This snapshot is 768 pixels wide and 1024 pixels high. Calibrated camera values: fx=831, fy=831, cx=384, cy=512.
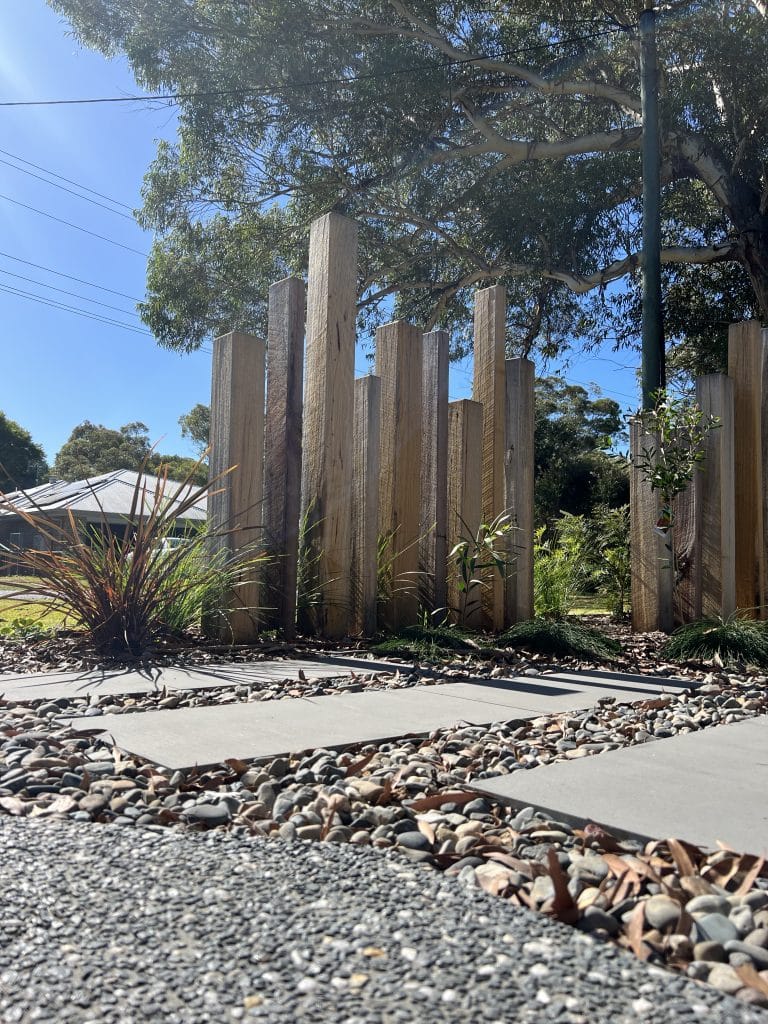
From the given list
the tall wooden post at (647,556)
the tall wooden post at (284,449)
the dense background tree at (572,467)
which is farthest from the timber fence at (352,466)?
the dense background tree at (572,467)

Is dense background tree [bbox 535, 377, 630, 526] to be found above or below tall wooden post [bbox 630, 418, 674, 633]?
above

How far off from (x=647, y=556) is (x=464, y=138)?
8.38 meters

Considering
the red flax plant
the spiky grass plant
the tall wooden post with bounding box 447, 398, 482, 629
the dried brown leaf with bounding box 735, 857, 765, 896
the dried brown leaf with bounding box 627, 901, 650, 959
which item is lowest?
the dried brown leaf with bounding box 627, 901, 650, 959

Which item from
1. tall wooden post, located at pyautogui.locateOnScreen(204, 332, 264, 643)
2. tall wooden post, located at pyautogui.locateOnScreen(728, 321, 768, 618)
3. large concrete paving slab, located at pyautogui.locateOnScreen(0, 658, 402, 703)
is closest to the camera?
large concrete paving slab, located at pyautogui.locateOnScreen(0, 658, 402, 703)

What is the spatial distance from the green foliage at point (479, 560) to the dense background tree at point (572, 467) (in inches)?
349

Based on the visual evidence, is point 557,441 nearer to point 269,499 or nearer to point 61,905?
point 269,499

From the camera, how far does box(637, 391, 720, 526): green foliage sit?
478 centimetres

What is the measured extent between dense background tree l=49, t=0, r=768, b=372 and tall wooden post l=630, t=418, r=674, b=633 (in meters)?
5.15

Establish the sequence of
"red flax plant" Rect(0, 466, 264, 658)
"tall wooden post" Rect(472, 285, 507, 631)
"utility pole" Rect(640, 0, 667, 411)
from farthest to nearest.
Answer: "utility pole" Rect(640, 0, 667, 411) < "tall wooden post" Rect(472, 285, 507, 631) < "red flax plant" Rect(0, 466, 264, 658)

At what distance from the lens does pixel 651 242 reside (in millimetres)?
5898

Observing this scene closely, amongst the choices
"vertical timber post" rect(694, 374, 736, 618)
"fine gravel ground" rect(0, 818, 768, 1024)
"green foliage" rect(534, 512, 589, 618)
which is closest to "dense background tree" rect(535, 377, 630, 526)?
"green foliage" rect(534, 512, 589, 618)

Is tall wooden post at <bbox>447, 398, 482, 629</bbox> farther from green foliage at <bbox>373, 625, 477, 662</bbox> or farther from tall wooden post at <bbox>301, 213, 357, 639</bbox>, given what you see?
tall wooden post at <bbox>301, 213, 357, 639</bbox>

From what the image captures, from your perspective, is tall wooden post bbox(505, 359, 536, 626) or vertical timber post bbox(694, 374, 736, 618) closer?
tall wooden post bbox(505, 359, 536, 626)

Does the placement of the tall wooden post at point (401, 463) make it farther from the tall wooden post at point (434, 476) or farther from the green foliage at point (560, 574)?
the green foliage at point (560, 574)
